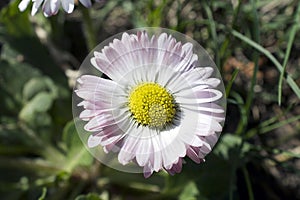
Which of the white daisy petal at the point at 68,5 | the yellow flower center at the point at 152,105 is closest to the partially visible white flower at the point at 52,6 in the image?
the white daisy petal at the point at 68,5

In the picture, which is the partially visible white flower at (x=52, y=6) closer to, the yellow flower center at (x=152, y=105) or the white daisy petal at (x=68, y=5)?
the white daisy petal at (x=68, y=5)

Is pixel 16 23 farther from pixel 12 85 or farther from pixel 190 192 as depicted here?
pixel 190 192

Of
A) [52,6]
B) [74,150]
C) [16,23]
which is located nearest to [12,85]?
[16,23]

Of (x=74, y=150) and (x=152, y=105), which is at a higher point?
(x=152, y=105)

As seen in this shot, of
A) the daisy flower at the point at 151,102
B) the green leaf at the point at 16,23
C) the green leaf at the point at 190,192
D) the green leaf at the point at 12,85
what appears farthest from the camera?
the green leaf at the point at 12,85

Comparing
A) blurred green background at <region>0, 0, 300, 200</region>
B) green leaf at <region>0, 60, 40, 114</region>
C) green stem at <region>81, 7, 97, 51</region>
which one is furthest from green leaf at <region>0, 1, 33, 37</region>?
green stem at <region>81, 7, 97, 51</region>

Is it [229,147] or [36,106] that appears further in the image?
[36,106]

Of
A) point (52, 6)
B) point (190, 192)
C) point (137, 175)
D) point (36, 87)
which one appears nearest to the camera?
point (52, 6)

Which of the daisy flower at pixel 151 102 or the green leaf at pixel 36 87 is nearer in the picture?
the daisy flower at pixel 151 102

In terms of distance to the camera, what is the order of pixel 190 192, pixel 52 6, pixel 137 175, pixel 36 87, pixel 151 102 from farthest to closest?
pixel 36 87 → pixel 137 175 → pixel 190 192 → pixel 52 6 → pixel 151 102
